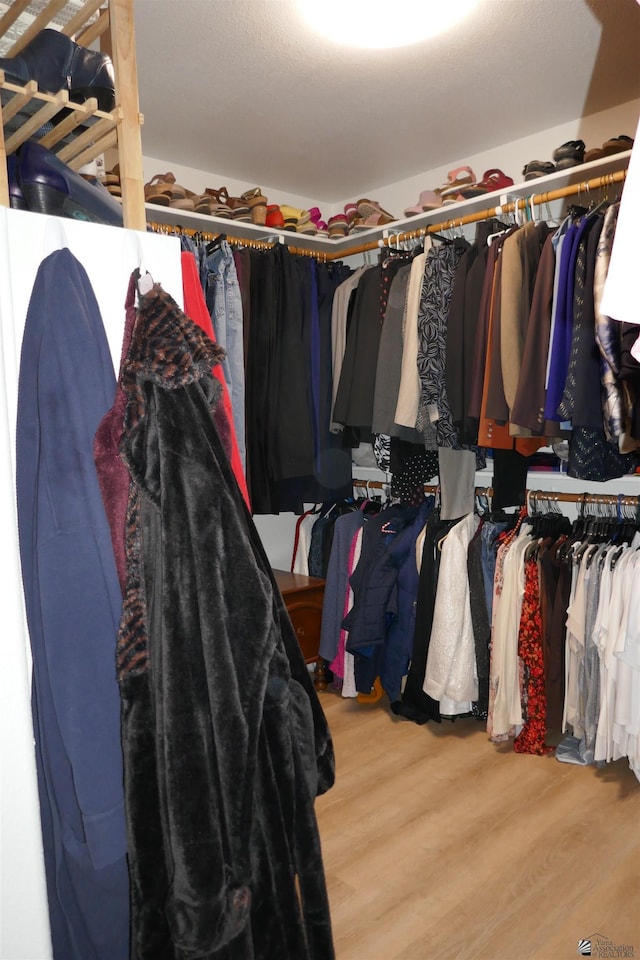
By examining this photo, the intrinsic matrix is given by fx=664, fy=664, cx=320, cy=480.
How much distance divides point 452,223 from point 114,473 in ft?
7.40

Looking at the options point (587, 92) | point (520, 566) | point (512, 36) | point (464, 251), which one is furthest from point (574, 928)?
point (587, 92)

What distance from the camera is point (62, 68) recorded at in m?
1.33

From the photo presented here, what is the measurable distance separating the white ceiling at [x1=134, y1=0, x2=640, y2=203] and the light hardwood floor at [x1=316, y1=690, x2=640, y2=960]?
2656mm

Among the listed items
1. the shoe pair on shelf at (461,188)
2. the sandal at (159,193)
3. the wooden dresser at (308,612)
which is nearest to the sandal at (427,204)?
the shoe pair on shelf at (461,188)

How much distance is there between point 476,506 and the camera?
3125mm

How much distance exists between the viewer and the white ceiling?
226 cm

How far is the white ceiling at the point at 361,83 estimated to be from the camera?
226cm

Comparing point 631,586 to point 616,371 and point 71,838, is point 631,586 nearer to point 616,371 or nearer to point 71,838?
point 616,371

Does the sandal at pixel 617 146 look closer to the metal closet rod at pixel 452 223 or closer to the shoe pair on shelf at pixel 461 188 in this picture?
the metal closet rod at pixel 452 223

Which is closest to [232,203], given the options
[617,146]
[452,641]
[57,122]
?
[617,146]

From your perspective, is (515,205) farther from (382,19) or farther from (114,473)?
(114,473)

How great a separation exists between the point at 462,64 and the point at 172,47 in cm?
108

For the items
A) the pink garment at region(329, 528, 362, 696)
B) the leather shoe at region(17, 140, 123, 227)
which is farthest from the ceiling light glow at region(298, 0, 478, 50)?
the pink garment at region(329, 528, 362, 696)

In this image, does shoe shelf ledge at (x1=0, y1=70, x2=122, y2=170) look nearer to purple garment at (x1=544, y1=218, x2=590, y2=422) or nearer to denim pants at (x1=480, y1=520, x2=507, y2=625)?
purple garment at (x1=544, y1=218, x2=590, y2=422)
